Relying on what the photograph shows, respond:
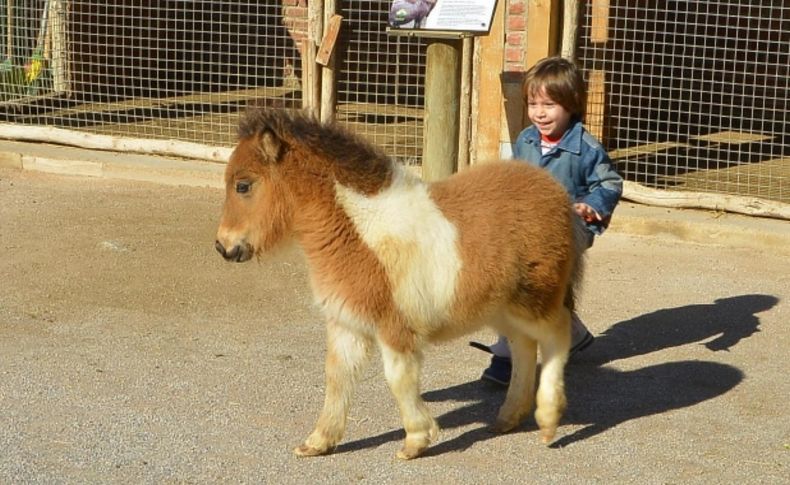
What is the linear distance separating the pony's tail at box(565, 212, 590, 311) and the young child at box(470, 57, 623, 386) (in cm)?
8

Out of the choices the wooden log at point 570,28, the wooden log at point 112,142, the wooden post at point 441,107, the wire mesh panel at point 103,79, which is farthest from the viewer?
the wire mesh panel at point 103,79

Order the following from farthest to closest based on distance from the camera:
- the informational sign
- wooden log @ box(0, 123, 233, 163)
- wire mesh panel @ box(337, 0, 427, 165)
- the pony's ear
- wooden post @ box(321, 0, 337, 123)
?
1. wire mesh panel @ box(337, 0, 427, 165)
2. wooden log @ box(0, 123, 233, 163)
3. wooden post @ box(321, 0, 337, 123)
4. the informational sign
5. the pony's ear

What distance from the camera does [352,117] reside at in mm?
12906

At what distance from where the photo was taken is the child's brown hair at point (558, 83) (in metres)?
5.22

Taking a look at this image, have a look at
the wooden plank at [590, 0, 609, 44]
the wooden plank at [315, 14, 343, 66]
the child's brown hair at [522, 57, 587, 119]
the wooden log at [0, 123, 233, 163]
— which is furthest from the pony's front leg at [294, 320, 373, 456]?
the wooden plank at [590, 0, 609, 44]

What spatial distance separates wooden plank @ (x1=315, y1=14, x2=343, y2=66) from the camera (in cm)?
954

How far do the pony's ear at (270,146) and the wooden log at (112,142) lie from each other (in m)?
5.82

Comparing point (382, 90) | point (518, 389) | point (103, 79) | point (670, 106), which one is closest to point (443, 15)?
point (518, 389)

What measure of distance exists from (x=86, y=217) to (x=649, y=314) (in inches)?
168

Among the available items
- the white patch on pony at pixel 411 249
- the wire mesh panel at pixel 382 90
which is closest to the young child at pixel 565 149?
the white patch on pony at pixel 411 249

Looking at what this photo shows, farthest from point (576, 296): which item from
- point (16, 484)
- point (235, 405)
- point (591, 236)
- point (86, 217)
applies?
point (86, 217)

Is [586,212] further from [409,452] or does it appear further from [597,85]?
[597,85]

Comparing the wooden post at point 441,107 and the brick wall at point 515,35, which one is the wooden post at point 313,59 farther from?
the wooden post at point 441,107

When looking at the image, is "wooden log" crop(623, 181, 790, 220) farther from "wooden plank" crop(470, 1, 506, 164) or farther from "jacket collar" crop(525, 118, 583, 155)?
"jacket collar" crop(525, 118, 583, 155)
